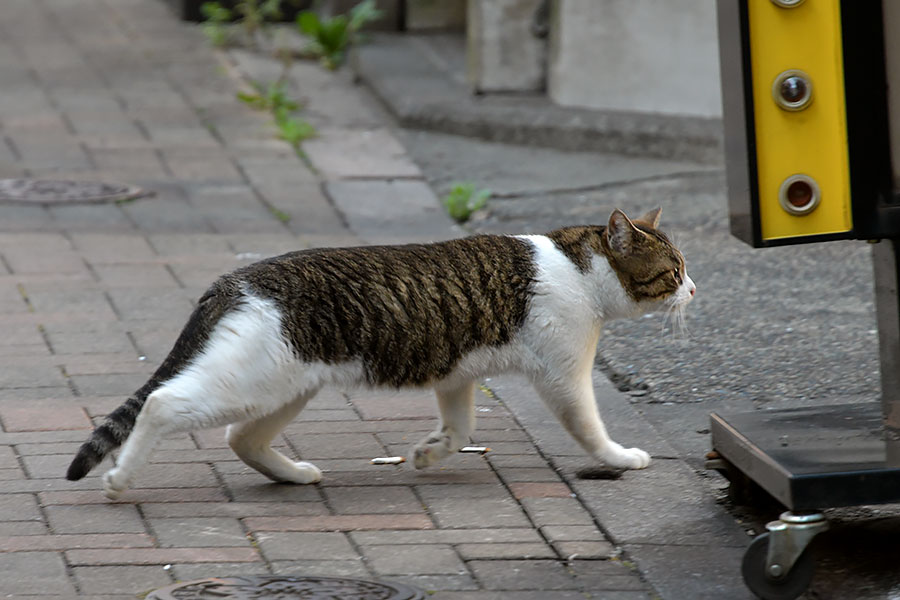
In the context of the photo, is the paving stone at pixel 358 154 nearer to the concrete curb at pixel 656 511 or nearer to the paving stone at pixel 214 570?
the concrete curb at pixel 656 511

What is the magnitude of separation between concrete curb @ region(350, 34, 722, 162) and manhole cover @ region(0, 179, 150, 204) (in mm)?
2196

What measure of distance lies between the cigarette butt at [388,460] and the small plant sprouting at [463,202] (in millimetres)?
3076

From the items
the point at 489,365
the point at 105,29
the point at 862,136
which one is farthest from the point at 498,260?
the point at 105,29

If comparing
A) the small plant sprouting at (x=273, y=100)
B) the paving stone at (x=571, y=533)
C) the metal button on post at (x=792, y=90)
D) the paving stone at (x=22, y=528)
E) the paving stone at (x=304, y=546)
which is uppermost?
the metal button on post at (x=792, y=90)

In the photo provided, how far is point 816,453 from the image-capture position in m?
3.38

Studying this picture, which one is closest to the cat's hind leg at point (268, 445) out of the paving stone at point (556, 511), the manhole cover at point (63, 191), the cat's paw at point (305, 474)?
the cat's paw at point (305, 474)

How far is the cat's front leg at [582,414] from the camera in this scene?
3.91 m

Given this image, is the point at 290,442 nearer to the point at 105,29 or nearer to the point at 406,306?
the point at 406,306

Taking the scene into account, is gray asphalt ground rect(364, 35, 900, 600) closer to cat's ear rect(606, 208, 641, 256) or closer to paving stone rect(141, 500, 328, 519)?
cat's ear rect(606, 208, 641, 256)

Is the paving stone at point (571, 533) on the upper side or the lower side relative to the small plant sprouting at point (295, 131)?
lower

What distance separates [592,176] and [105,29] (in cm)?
533

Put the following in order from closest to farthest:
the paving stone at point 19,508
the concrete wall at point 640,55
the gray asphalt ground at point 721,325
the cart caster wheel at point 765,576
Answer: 1. the cart caster wheel at point 765,576
2. the paving stone at point 19,508
3. the gray asphalt ground at point 721,325
4. the concrete wall at point 640,55

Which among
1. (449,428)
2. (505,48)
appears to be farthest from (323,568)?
(505,48)

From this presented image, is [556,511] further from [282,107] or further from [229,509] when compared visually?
[282,107]
